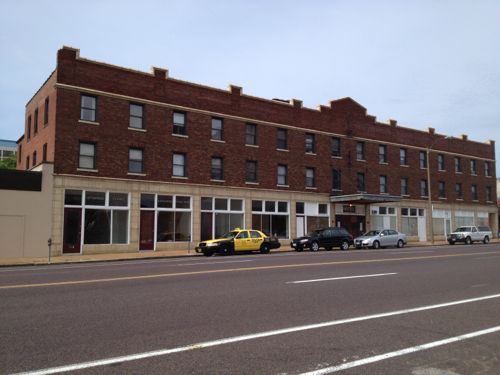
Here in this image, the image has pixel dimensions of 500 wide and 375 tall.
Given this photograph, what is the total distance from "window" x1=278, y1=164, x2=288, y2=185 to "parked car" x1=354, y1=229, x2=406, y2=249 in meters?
6.93

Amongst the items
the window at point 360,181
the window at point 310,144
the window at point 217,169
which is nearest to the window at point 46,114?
the window at point 217,169

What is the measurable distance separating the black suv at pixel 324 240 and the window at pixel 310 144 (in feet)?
27.7

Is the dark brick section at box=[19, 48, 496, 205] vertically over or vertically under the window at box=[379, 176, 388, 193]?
over

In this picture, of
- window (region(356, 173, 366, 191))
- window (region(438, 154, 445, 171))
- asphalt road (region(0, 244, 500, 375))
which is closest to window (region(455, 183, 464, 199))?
window (region(438, 154, 445, 171))

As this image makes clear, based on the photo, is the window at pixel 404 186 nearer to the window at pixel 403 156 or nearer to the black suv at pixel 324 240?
the window at pixel 403 156

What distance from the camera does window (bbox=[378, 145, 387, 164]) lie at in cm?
4216

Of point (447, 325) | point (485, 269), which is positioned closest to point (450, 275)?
point (485, 269)

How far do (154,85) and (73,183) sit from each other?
8.14m

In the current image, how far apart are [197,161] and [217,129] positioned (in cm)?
296

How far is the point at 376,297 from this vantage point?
930 cm

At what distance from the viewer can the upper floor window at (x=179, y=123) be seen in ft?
98.8

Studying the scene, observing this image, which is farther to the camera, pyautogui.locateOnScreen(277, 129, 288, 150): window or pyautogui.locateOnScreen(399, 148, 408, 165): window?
pyautogui.locateOnScreen(399, 148, 408, 165): window

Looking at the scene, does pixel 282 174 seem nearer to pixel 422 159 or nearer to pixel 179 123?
pixel 179 123

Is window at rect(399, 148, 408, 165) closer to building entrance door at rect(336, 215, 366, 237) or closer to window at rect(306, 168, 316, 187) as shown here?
building entrance door at rect(336, 215, 366, 237)
